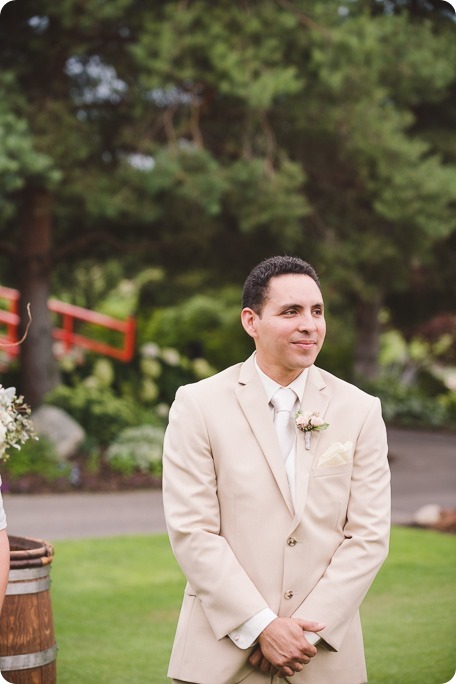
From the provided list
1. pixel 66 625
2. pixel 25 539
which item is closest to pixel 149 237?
pixel 66 625

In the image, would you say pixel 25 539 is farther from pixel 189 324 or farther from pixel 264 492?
pixel 189 324

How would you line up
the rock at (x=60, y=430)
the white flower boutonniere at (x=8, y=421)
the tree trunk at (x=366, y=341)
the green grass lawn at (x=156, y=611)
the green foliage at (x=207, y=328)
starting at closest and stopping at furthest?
the white flower boutonniere at (x=8, y=421)
the green grass lawn at (x=156, y=611)
the rock at (x=60, y=430)
the tree trunk at (x=366, y=341)
the green foliage at (x=207, y=328)

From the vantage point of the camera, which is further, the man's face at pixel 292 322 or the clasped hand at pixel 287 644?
the man's face at pixel 292 322

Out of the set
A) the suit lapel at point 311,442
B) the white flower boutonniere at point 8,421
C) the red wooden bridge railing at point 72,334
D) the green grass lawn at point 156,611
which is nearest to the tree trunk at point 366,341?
the red wooden bridge railing at point 72,334

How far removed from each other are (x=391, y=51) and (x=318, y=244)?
2.79 metres

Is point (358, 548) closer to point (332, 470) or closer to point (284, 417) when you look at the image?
point (332, 470)

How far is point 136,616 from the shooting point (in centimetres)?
671

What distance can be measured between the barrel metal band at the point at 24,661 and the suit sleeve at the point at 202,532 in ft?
3.33

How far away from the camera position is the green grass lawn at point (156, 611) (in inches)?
221

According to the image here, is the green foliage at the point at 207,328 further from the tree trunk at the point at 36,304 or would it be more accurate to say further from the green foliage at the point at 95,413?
the green foliage at the point at 95,413

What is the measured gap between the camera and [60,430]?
41.1ft

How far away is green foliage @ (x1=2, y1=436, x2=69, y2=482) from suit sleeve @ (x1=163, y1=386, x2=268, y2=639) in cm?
874

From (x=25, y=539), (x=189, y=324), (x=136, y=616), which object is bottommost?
(x=136, y=616)

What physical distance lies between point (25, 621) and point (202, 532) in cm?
116
